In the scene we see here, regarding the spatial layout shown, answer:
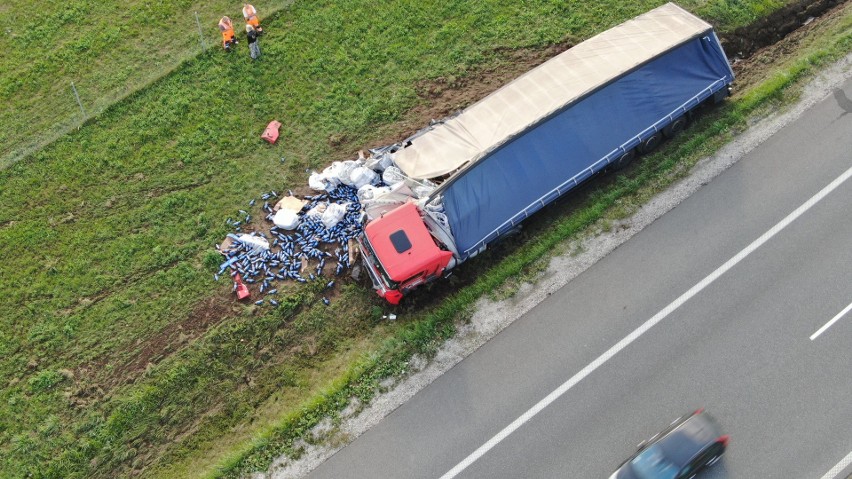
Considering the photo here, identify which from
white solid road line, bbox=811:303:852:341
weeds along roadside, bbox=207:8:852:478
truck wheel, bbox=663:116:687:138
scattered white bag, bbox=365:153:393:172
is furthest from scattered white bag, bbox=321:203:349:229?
white solid road line, bbox=811:303:852:341

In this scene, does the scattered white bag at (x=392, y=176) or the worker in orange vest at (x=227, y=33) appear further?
the worker in orange vest at (x=227, y=33)

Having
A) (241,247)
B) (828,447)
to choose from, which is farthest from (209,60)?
(828,447)

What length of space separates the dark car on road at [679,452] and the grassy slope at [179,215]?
27.2 feet

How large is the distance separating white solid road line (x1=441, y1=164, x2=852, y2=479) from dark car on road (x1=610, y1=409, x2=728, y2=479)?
8.22ft

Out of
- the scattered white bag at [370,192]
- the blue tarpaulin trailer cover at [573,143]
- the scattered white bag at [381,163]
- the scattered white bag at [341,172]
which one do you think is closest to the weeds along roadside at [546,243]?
the blue tarpaulin trailer cover at [573,143]

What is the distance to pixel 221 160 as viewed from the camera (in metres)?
22.6

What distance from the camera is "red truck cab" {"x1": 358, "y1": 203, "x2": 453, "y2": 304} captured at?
18469 mm

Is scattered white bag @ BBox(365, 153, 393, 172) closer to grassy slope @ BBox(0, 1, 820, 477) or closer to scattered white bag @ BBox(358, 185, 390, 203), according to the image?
scattered white bag @ BBox(358, 185, 390, 203)

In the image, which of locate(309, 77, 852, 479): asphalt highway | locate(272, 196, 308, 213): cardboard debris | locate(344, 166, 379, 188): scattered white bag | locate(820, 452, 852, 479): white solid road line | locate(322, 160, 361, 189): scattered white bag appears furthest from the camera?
locate(322, 160, 361, 189): scattered white bag

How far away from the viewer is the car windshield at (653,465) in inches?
629

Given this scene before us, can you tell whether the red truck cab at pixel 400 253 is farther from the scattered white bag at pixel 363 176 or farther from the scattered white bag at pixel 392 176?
the scattered white bag at pixel 363 176

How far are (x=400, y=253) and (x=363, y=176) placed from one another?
3.74 m

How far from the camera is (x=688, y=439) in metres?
16.4

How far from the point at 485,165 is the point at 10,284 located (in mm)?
15411
